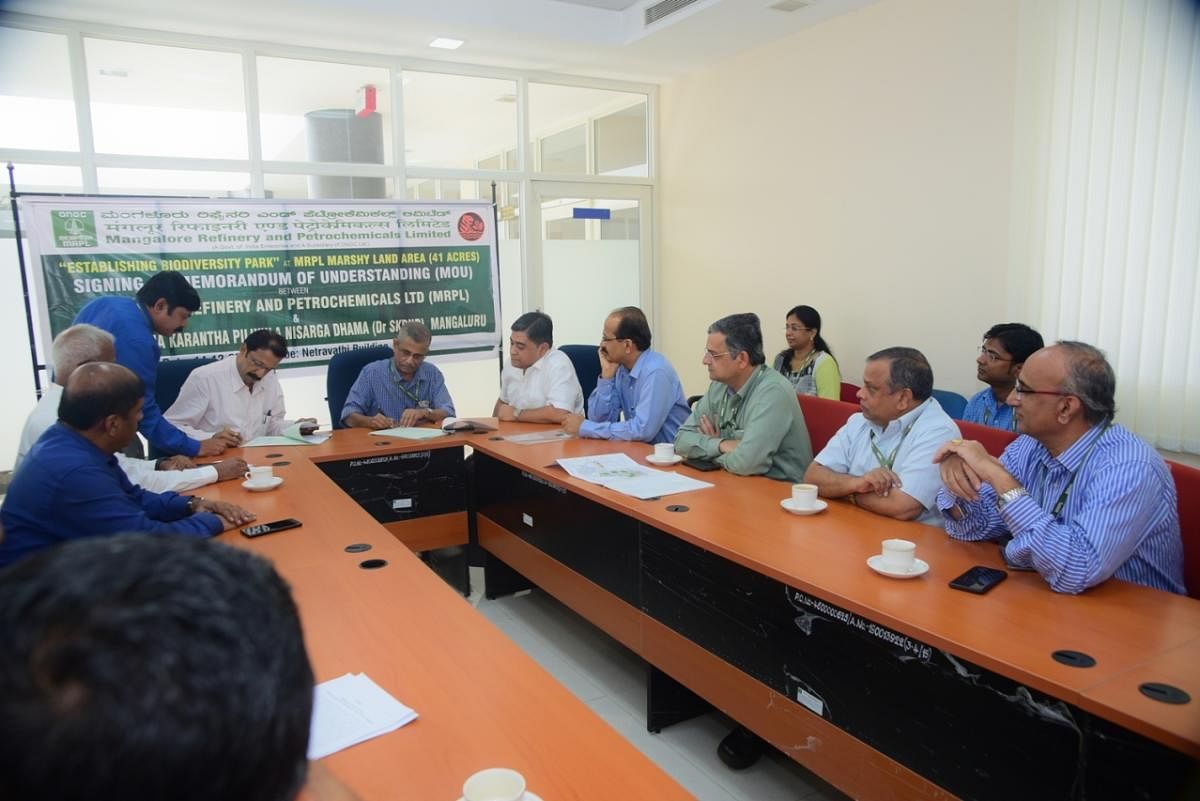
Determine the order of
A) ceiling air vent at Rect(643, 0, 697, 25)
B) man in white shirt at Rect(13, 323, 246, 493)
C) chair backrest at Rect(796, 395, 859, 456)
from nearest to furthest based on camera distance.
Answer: man in white shirt at Rect(13, 323, 246, 493), chair backrest at Rect(796, 395, 859, 456), ceiling air vent at Rect(643, 0, 697, 25)

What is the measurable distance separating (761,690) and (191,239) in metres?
4.39

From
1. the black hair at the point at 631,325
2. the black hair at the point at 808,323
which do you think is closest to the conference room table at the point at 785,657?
the black hair at the point at 631,325

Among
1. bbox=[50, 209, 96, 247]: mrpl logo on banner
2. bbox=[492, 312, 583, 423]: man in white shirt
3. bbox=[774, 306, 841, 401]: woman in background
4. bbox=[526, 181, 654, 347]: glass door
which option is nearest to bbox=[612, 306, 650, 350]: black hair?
bbox=[492, 312, 583, 423]: man in white shirt

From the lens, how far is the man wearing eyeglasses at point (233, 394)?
3643 millimetres

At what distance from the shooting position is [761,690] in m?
2.08

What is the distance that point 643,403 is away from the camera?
11.9 feet

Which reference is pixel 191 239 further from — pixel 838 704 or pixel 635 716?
pixel 838 704

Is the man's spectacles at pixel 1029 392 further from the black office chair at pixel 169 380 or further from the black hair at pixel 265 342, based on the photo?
the black office chair at pixel 169 380

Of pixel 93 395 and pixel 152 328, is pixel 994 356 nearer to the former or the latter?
pixel 93 395

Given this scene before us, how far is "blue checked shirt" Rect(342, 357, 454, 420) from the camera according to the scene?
4164 millimetres

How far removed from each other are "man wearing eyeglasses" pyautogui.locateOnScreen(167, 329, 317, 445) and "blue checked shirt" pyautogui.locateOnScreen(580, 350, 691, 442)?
4.84 feet

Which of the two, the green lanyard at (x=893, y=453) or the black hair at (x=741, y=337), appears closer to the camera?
the green lanyard at (x=893, y=453)

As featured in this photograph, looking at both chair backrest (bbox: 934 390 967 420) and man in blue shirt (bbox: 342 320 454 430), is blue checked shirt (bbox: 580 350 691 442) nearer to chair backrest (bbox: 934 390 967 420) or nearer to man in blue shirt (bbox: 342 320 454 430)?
man in blue shirt (bbox: 342 320 454 430)

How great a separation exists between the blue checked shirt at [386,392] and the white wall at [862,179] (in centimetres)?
259
